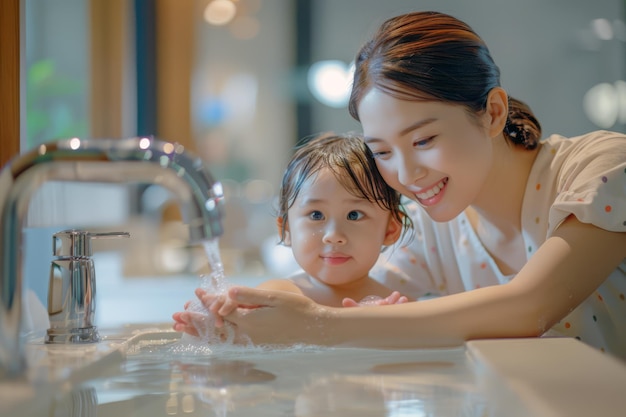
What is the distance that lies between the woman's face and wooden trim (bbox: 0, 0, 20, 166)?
0.63m

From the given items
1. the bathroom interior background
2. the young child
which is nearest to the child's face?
the young child

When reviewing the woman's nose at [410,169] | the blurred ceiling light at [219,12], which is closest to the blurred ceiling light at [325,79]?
the blurred ceiling light at [219,12]

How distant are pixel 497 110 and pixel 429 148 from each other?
190 millimetres

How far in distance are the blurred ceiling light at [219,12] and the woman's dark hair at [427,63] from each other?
3.25 m

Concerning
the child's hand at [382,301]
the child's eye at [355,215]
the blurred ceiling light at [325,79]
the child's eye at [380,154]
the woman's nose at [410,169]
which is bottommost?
the child's hand at [382,301]

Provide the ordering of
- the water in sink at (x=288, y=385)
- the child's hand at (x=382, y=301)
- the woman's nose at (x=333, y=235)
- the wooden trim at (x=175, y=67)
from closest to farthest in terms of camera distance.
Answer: the water in sink at (x=288, y=385)
the child's hand at (x=382, y=301)
the woman's nose at (x=333, y=235)
the wooden trim at (x=175, y=67)

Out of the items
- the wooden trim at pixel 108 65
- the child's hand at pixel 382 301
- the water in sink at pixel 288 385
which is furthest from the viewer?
the wooden trim at pixel 108 65

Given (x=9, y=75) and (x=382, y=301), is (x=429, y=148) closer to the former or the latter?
(x=382, y=301)

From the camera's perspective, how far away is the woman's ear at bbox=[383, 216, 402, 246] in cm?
159

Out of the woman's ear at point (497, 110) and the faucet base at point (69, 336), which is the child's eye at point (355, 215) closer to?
the woman's ear at point (497, 110)

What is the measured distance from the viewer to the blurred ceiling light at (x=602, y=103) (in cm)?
431

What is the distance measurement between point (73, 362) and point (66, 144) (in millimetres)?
305

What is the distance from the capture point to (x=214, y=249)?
97cm

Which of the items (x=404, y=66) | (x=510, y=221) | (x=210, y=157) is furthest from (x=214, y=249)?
(x=210, y=157)
